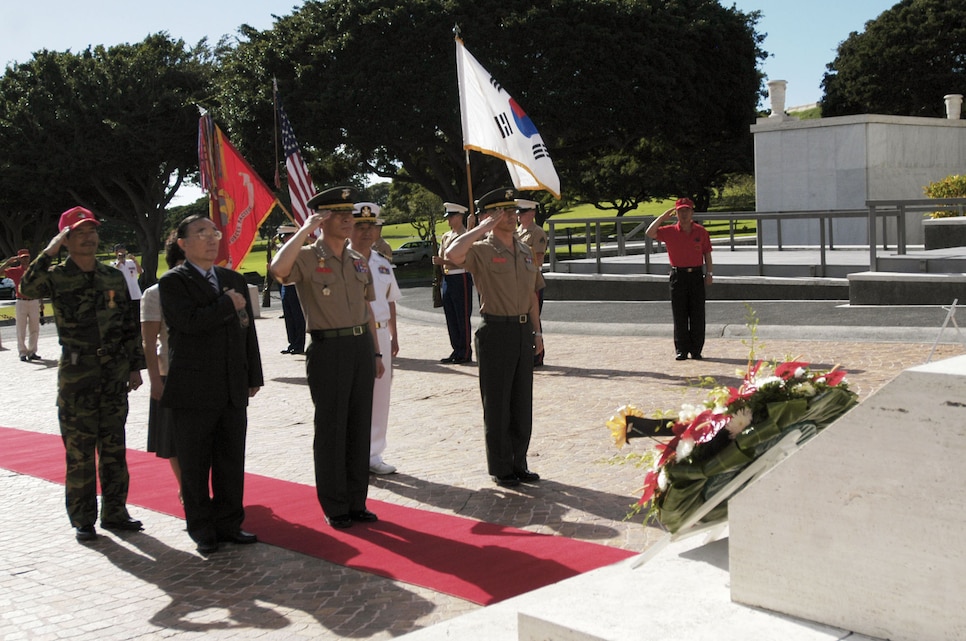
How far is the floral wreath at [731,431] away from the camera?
12.4 feet

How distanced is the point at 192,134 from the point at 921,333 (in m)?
41.5

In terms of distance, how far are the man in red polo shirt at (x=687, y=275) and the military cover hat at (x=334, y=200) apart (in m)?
6.42

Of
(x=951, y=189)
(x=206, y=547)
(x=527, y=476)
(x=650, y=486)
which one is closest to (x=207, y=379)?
(x=206, y=547)

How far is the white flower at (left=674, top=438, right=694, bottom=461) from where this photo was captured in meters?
3.84

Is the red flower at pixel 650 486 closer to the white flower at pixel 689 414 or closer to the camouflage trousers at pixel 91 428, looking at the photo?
the white flower at pixel 689 414

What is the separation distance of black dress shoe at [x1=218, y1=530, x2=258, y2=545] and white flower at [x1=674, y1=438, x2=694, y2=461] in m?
3.12

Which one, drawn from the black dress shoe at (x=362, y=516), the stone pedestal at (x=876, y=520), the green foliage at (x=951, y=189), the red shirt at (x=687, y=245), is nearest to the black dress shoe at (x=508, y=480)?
the black dress shoe at (x=362, y=516)

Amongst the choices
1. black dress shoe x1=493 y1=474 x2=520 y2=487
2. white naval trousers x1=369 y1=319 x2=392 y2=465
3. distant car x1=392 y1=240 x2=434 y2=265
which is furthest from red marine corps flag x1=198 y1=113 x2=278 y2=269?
distant car x1=392 y1=240 x2=434 y2=265

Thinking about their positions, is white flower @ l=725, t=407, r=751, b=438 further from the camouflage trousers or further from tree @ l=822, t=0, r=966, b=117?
tree @ l=822, t=0, r=966, b=117

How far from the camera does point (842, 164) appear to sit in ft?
75.5

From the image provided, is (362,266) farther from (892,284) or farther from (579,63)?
(579,63)

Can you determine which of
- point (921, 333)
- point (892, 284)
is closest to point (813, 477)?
point (921, 333)

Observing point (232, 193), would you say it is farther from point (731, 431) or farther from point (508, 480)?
point (731, 431)

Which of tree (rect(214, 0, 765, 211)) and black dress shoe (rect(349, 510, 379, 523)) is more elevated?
tree (rect(214, 0, 765, 211))
